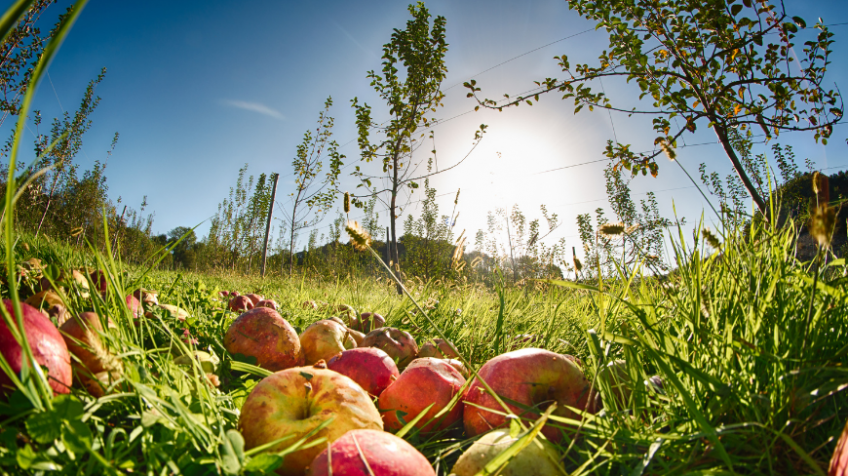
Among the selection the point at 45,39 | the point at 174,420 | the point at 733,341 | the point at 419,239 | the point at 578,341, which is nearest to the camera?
the point at 174,420

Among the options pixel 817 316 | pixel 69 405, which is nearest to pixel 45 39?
pixel 69 405

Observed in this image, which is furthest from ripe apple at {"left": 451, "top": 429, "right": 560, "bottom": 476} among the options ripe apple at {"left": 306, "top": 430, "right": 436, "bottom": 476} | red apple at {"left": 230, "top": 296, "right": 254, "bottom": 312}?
red apple at {"left": 230, "top": 296, "right": 254, "bottom": 312}

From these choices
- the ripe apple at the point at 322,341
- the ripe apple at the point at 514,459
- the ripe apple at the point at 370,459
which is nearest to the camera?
the ripe apple at the point at 370,459

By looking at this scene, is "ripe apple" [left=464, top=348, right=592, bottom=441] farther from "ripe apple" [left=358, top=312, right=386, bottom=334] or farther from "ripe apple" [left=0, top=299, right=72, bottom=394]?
"ripe apple" [left=358, top=312, right=386, bottom=334]

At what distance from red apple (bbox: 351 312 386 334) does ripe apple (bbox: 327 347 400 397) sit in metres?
1.11

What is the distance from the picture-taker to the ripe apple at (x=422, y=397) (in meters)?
1.42

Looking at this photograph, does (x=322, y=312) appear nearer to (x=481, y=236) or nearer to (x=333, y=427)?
(x=333, y=427)

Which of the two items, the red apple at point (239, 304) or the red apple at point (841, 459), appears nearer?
the red apple at point (841, 459)

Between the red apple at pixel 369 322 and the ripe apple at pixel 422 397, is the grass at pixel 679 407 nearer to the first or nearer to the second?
the ripe apple at pixel 422 397

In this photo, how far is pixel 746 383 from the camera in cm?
95

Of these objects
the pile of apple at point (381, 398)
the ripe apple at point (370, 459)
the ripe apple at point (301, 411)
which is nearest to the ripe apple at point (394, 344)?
the pile of apple at point (381, 398)

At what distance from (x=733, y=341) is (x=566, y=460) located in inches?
24.5

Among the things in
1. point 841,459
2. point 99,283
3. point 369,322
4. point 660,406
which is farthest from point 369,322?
point 841,459

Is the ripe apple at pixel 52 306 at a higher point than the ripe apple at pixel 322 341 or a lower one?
higher
